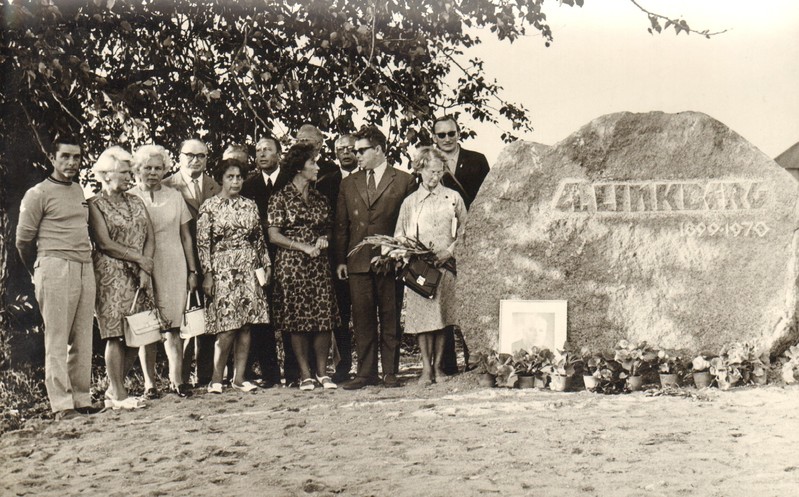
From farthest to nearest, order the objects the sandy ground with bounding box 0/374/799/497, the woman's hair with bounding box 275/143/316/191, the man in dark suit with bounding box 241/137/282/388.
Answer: the man in dark suit with bounding box 241/137/282/388 → the woman's hair with bounding box 275/143/316/191 → the sandy ground with bounding box 0/374/799/497

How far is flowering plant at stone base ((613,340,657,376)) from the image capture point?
19.4 feet

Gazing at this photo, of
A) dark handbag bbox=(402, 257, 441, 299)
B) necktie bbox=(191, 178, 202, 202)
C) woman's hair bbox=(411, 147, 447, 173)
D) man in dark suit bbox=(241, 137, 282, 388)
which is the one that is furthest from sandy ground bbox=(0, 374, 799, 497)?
woman's hair bbox=(411, 147, 447, 173)

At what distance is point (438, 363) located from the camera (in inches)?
253

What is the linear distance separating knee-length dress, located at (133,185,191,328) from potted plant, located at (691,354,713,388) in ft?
11.4

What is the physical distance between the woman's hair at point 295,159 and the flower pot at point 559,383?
2.28 meters

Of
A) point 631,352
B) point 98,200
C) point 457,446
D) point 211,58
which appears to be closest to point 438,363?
point 631,352

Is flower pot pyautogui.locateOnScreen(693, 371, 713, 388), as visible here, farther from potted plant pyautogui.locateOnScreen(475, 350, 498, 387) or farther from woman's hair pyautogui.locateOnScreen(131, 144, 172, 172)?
woman's hair pyautogui.locateOnScreen(131, 144, 172, 172)

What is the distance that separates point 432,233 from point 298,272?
3.31 feet

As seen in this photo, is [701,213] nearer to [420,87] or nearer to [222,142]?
[420,87]

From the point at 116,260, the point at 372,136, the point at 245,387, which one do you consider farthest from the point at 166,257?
the point at 372,136

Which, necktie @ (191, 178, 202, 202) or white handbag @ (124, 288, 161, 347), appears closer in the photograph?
white handbag @ (124, 288, 161, 347)

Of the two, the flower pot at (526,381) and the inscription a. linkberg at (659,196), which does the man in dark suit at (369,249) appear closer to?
the flower pot at (526,381)

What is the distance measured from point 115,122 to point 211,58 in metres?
0.94

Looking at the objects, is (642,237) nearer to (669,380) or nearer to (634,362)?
(634,362)
